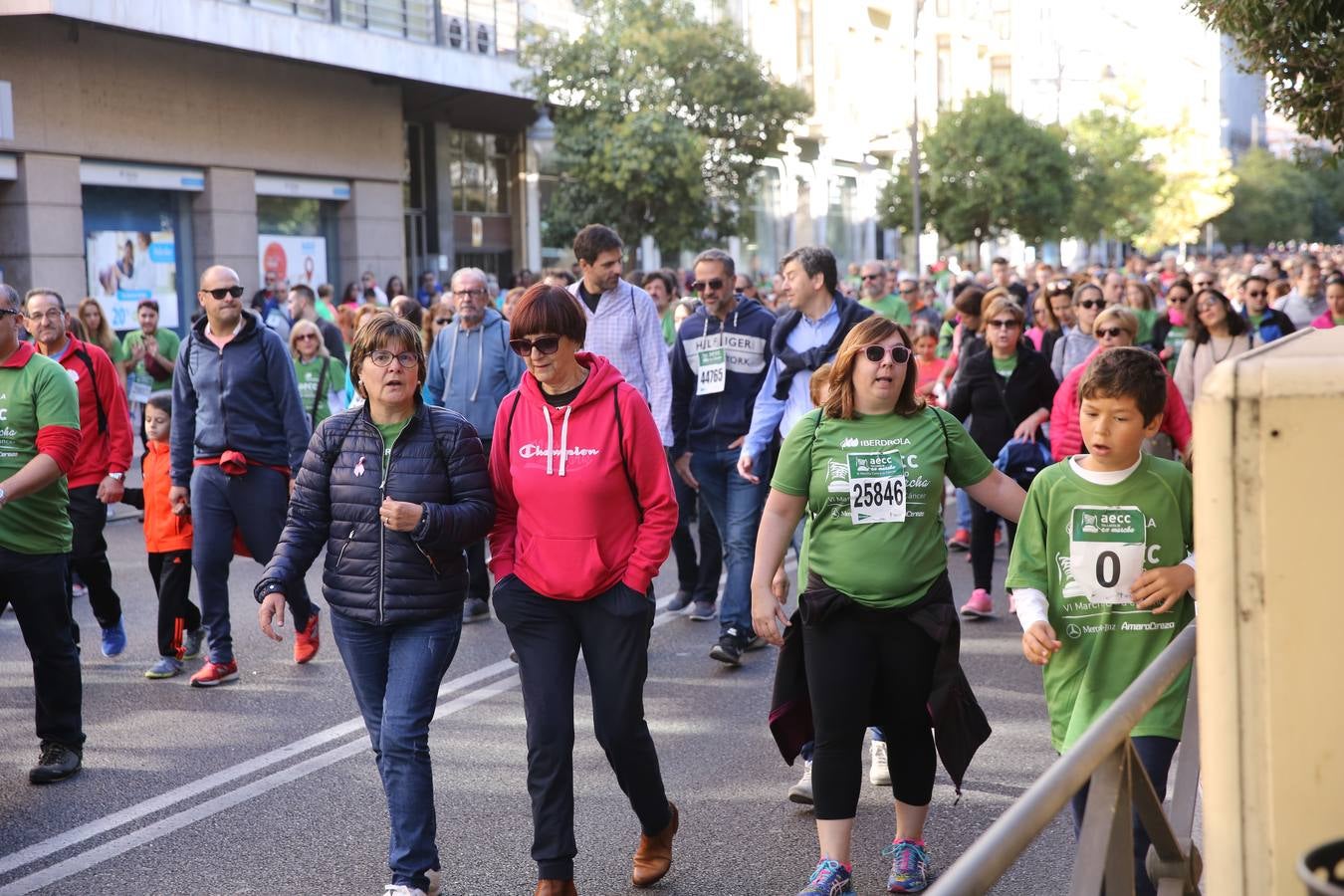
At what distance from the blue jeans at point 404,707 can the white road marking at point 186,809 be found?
113 cm

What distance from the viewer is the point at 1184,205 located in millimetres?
72562

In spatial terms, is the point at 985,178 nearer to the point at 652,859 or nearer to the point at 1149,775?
the point at 652,859

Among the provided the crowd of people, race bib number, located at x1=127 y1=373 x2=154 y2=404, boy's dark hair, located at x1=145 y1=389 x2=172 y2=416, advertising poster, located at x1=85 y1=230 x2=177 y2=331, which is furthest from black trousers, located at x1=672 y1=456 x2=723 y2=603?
advertising poster, located at x1=85 y1=230 x2=177 y2=331

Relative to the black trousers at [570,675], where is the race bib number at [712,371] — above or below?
above

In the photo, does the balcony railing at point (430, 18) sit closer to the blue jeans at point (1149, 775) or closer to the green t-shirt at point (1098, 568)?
the green t-shirt at point (1098, 568)

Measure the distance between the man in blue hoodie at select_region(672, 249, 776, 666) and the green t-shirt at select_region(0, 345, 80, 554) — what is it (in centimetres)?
318

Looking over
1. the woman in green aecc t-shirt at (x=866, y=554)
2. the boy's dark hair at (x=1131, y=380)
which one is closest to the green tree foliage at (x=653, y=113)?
the woman in green aecc t-shirt at (x=866, y=554)

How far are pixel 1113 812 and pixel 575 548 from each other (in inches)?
91.0

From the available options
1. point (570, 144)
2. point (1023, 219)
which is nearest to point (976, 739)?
point (570, 144)

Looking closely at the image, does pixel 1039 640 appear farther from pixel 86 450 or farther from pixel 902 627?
pixel 86 450

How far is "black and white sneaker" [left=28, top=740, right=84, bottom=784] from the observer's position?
623cm

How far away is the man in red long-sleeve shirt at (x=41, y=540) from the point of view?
246 inches

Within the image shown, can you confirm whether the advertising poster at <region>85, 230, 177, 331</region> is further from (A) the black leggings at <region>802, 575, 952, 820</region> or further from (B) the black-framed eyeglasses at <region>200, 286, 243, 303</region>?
(A) the black leggings at <region>802, 575, 952, 820</region>

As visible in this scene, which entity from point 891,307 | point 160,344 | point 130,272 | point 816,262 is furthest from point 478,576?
point 130,272
